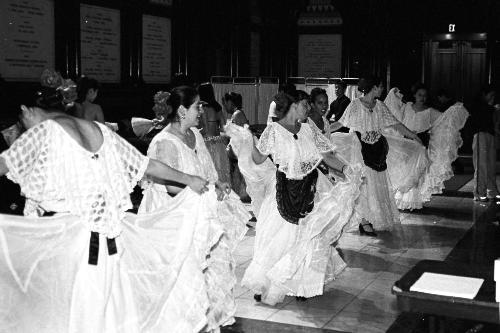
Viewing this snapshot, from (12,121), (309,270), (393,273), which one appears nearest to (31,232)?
(309,270)

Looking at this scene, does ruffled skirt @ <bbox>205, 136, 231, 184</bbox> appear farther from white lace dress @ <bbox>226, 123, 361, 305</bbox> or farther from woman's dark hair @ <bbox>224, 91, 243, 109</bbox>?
white lace dress @ <bbox>226, 123, 361, 305</bbox>

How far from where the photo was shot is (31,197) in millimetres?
3516

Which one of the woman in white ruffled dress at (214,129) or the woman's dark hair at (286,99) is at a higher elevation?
the woman's dark hair at (286,99)

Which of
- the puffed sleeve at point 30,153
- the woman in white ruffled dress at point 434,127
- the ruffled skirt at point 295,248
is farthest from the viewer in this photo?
the woman in white ruffled dress at point 434,127

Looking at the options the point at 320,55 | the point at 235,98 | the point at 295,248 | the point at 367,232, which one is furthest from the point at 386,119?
the point at 320,55

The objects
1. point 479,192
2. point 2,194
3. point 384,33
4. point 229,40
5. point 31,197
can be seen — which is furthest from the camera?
point 384,33

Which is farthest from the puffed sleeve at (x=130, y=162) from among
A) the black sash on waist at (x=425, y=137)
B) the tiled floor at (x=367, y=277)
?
the black sash on waist at (x=425, y=137)

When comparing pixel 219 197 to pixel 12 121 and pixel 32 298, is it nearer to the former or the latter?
pixel 32 298

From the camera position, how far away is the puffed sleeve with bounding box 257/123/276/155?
217 inches

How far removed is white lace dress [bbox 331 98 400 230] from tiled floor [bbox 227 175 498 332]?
23cm

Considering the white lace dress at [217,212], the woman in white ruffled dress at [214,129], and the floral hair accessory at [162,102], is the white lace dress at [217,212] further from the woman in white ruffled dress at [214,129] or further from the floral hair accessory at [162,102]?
the woman in white ruffled dress at [214,129]

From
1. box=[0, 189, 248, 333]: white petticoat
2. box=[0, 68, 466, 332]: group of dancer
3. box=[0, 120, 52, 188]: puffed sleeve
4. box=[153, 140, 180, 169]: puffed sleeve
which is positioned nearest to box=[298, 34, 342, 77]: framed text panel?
box=[0, 68, 466, 332]: group of dancer

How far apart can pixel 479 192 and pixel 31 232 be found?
8432mm

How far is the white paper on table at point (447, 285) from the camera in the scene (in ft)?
8.51
